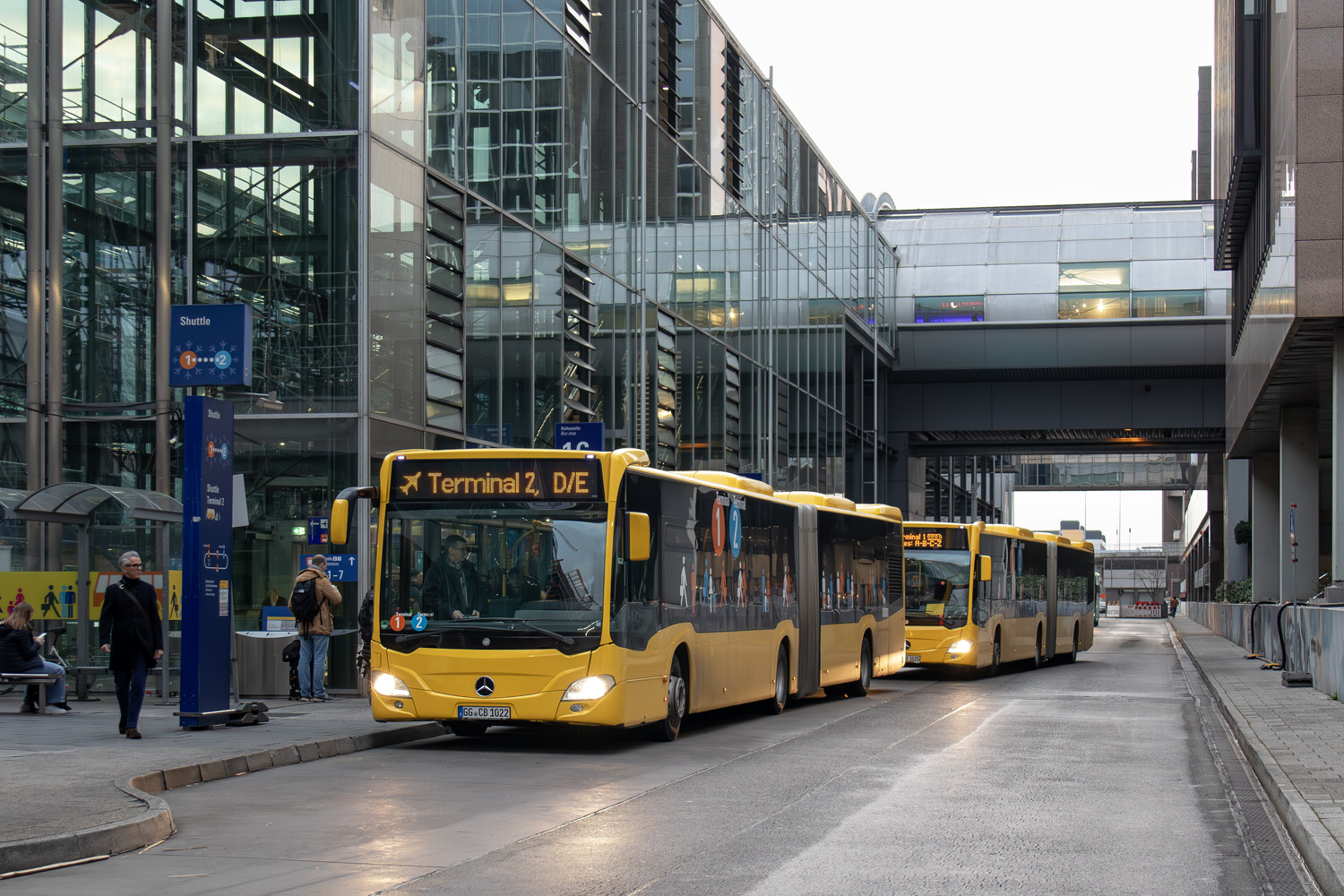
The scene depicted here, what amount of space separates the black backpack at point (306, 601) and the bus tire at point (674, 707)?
5040 mm

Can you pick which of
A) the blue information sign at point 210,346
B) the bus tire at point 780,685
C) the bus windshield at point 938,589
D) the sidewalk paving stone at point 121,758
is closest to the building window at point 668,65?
the bus windshield at point 938,589

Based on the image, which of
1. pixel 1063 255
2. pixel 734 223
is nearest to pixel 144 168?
pixel 734 223

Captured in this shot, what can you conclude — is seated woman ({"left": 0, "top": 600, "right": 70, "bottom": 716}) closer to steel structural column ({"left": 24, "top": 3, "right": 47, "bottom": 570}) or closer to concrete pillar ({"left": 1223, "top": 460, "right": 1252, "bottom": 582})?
steel structural column ({"left": 24, "top": 3, "right": 47, "bottom": 570})

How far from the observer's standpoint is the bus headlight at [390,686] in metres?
14.1

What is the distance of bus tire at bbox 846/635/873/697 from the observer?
23.0 m

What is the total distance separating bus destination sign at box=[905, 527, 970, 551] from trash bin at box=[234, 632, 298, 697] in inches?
472

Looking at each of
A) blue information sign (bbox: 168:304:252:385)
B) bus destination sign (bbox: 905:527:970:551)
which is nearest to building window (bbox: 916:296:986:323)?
bus destination sign (bbox: 905:527:970:551)

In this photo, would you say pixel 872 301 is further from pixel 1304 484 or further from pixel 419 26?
pixel 419 26

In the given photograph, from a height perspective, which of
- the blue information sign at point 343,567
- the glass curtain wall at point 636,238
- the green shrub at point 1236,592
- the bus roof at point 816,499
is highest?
the glass curtain wall at point 636,238

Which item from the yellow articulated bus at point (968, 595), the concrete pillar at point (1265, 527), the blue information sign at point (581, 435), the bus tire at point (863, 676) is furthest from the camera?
the concrete pillar at point (1265, 527)

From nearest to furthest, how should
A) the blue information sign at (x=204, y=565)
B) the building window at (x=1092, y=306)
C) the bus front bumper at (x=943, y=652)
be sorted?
the blue information sign at (x=204, y=565), the bus front bumper at (x=943, y=652), the building window at (x=1092, y=306)

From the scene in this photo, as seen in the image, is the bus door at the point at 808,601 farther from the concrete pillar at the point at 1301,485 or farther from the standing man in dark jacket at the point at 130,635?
the concrete pillar at the point at 1301,485

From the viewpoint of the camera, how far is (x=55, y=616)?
1923 cm

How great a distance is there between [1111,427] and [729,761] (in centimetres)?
4321
